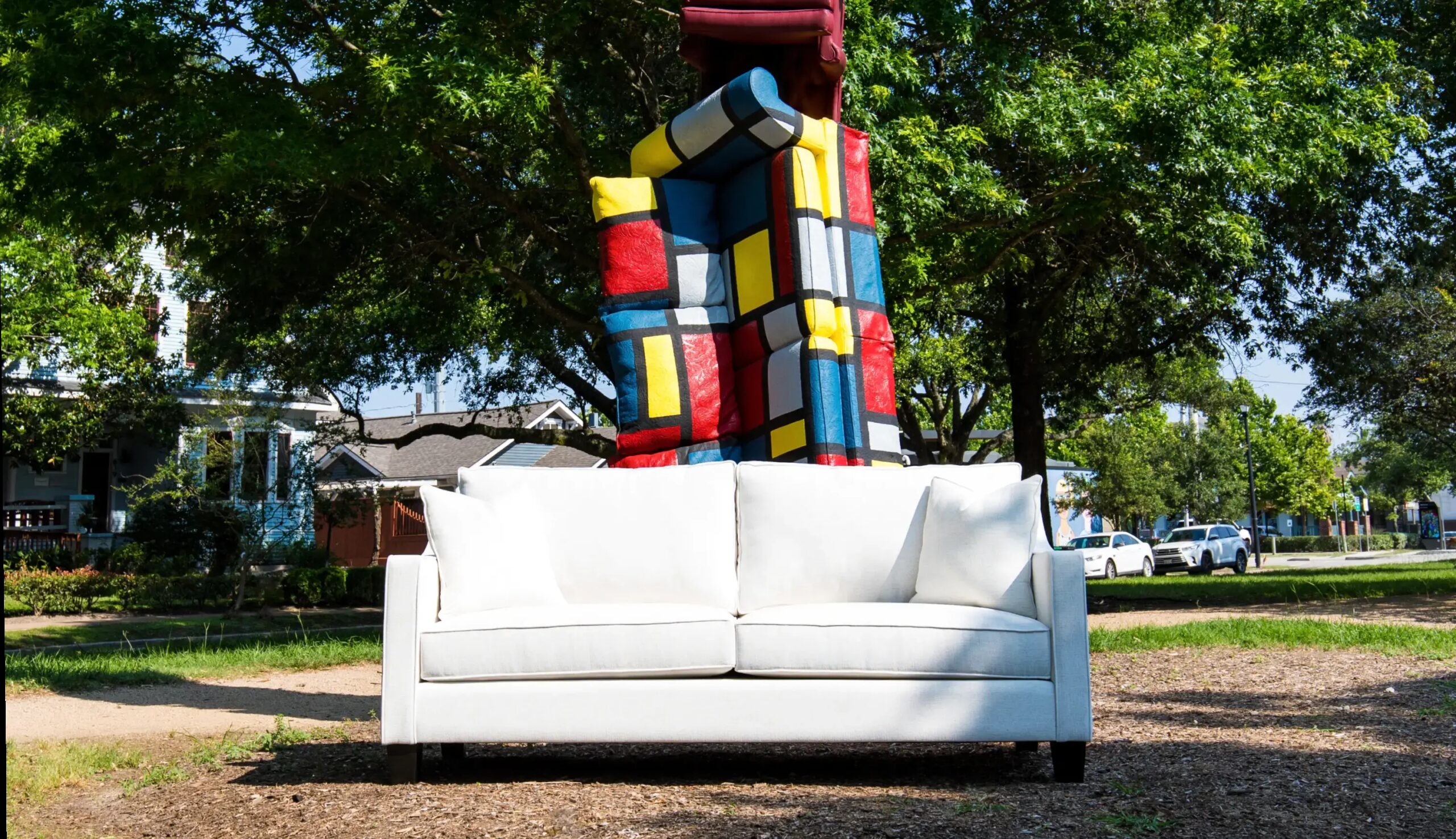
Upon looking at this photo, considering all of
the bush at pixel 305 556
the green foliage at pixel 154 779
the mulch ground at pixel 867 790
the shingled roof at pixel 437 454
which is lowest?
the mulch ground at pixel 867 790

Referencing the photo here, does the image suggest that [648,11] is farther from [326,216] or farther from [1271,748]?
[1271,748]

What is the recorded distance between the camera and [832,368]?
205 inches

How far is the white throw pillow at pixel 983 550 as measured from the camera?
13.0 feet

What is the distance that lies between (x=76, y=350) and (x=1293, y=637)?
51.8ft

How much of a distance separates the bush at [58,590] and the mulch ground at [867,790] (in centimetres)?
1256

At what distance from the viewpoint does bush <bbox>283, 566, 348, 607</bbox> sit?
17.5 meters

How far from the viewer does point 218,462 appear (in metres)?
15.3

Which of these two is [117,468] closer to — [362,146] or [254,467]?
[254,467]

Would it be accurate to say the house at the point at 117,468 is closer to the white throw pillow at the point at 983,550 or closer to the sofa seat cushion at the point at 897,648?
the white throw pillow at the point at 983,550

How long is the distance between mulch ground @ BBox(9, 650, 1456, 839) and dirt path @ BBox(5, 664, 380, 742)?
612 mm

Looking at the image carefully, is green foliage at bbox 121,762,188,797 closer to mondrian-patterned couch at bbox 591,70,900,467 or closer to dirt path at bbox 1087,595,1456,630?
mondrian-patterned couch at bbox 591,70,900,467

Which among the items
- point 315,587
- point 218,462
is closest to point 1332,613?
point 218,462

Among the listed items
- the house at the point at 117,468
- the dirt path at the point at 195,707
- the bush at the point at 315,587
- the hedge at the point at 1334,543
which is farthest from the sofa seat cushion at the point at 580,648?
the hedge at the point at 1334,543

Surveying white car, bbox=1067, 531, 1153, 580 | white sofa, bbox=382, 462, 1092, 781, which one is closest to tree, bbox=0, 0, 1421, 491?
white sofa, bbox=382, 462, 1092, 781
